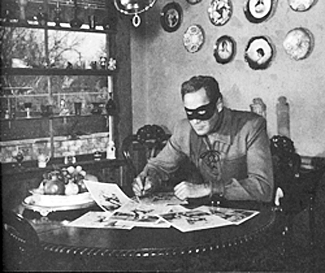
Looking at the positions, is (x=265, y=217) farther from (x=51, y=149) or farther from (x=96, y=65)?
(x=96, y=65)

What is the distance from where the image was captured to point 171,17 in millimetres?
2453

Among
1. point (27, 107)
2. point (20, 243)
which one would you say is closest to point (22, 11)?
point (27, 107)

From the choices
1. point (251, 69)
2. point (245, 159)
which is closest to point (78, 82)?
point (251, 69)

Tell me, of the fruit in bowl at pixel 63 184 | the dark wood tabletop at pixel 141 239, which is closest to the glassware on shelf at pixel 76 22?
the fruit in bowl at pixel 63 184

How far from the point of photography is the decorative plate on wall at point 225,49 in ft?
7.38

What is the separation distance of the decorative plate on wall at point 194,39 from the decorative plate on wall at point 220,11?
0.08 m

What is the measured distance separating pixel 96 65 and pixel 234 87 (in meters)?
0.82

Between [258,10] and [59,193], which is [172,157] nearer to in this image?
[59,193]

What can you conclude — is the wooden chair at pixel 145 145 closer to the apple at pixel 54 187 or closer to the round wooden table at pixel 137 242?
the apple at pixel 54 187

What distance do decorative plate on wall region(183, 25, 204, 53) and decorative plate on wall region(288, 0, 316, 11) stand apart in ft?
1.49

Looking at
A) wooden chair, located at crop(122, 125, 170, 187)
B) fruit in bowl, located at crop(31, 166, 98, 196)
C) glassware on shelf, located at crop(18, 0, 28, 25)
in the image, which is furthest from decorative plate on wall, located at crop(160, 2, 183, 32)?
fruit in bowl, located at crop(31, 166, 98, 196)

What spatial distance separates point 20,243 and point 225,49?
1.42 meters

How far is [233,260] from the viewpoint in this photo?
1161 mm

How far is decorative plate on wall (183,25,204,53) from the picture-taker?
2.34 m
